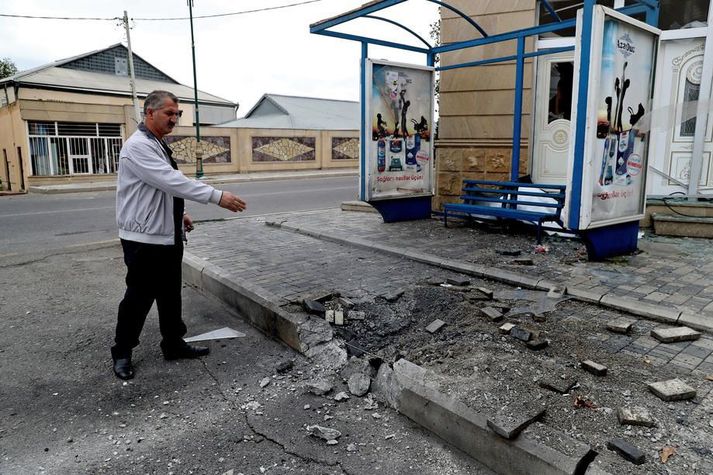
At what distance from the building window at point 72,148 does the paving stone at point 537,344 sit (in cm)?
2446

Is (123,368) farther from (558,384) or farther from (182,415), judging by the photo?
(558,384)

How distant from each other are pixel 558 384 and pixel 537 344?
0.54m

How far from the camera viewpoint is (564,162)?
8625mm

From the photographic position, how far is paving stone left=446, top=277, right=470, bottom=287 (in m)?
5.09

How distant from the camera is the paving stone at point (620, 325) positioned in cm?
385

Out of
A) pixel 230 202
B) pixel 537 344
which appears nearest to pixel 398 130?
pixel 230 202

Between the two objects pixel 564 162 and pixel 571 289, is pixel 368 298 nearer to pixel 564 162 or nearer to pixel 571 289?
pixel 571 289

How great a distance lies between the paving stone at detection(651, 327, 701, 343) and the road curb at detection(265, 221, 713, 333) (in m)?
0.16

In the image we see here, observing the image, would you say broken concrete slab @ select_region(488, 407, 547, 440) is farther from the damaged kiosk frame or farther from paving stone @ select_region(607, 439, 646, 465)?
the damaged kiosk frame

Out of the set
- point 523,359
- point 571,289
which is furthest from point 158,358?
point 571,289

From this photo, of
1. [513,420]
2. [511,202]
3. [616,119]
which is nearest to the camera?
[513,420]

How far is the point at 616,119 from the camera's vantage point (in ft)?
18.4

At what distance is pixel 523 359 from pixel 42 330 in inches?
164

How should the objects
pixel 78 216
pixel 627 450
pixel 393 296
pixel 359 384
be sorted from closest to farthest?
pixel 627 450, pixel 359 384, pixel 393 296, pixel 78 216
